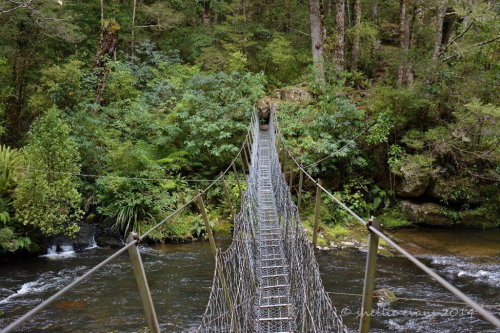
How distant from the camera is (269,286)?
316cm

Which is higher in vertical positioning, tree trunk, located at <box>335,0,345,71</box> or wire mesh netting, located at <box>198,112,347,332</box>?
tree trunk, located at <box>335,0,345,71</box>

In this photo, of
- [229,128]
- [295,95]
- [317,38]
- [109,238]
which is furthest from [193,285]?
[317,38]

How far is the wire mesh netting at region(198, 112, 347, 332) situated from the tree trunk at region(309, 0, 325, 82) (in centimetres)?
538

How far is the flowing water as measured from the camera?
12.4 feet

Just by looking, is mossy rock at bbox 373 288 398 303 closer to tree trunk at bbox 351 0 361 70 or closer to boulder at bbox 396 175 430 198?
boulder at bbox 396 175 430 198

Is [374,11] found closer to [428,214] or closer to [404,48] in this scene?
[404,48]

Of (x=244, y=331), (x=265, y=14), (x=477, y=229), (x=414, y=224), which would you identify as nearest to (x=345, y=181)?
(x=414, y=224)

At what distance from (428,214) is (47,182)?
6681mm

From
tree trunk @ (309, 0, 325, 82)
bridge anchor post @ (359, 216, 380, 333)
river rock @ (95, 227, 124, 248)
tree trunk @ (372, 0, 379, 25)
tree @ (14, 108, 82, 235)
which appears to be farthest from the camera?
tree trunk @ (372, 0, 379, 25)

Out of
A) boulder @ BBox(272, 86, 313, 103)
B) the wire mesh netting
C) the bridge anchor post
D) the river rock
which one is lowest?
the river rock

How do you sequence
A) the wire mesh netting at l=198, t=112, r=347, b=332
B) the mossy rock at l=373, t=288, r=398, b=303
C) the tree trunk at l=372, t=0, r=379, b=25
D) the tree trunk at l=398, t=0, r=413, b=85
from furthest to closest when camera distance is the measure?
the tree trunk at l=372, t=0, r=379, b=25 → the tree trunk at l=398, t=0, r=413, b=85 → the mossy rock at l=373, t=288, r=398, b=303 → the wire mesh netting at l=198, t=112, r=347, b=332

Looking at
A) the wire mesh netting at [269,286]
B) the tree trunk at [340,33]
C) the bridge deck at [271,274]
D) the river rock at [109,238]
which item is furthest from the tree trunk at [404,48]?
the river rock at [109,238]

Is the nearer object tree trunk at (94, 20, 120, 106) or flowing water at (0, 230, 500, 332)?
flowing water at (0, 230, 500, 332)

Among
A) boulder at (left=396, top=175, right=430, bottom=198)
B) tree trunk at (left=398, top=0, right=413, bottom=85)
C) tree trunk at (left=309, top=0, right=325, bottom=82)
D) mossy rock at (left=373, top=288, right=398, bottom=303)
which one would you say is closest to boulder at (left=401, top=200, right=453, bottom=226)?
boulder at (left=396, top=175, right=430, bottom=198)
